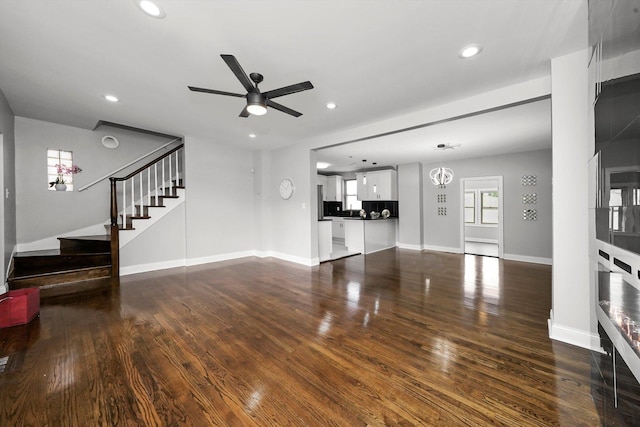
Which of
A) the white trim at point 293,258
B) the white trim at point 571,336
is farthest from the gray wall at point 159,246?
the white trim at point 571,336

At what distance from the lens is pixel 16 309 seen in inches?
102

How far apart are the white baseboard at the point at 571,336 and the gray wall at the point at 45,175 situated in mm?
7070

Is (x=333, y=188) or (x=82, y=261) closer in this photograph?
(x=82, y=261)

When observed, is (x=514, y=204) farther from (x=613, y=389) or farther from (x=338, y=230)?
(x=613, y=389)

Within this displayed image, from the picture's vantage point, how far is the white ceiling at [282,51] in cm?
182

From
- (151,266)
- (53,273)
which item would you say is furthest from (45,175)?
(151,266)

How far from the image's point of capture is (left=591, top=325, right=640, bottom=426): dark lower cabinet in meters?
1.19

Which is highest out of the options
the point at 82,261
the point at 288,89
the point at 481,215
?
the point at 288,89

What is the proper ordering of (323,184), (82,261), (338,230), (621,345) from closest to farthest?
1. (621,345)
2. (82,261)
3. (338,230)
4. (323,184)

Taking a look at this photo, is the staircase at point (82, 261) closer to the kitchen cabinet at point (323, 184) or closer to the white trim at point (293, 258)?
the white trim at point (293, 258)

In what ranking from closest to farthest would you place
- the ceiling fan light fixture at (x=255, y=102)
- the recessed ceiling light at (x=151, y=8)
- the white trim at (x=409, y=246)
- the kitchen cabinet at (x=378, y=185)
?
1. the recessed ceiling light at (x=151, y=8)
2. the ceiling fan light fixture at (x=255, y=102)
3. the white trim at (x=409, y=246)
4. the kitchen cabinet at (x=378, y=185)

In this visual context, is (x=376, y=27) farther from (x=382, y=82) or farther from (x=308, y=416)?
(x=308, y=416)

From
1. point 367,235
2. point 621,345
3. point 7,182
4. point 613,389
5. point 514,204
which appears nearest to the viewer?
point 621,345

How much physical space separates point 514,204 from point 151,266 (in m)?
8.00
